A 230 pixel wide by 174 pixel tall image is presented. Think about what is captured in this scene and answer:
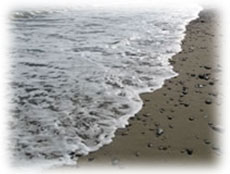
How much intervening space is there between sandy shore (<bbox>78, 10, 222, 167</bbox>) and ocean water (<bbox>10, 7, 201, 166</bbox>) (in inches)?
8.2

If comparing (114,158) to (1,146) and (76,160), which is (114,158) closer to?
(76,160)

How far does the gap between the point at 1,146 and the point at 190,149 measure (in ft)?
8.28

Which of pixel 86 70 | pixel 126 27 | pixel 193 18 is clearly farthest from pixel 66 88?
pixel 193 18

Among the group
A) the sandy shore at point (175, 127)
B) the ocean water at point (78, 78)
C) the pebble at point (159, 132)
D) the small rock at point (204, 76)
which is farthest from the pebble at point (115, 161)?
the small rock at point (204, 76)

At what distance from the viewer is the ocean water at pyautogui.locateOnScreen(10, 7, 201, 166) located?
18.4 feet

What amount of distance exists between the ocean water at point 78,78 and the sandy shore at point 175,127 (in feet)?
0.68

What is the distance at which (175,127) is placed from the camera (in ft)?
19.6

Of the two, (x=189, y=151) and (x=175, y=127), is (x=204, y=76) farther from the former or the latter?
(x=189, y=151)

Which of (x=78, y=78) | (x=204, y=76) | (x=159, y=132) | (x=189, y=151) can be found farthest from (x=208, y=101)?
(x=78, y=78)

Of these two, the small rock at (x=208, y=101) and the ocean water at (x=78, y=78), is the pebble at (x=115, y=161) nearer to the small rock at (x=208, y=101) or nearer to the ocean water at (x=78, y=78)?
the ocean water at (x=78, y=78)

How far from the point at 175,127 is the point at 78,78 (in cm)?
248

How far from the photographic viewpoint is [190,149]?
5457 mm

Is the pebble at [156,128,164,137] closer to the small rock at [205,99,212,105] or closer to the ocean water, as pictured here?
the ocean water

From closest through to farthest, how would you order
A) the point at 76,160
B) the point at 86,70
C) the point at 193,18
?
the point at 76,160
the point at 86,70
the point at 193,18
